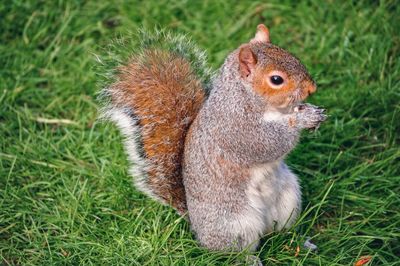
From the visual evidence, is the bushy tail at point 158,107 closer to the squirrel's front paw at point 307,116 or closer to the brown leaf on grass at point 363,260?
the squirrel's front paw at point 307,116

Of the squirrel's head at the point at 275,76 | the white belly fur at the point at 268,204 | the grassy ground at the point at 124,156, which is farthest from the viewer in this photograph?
the grassy ground at the point at 124,156

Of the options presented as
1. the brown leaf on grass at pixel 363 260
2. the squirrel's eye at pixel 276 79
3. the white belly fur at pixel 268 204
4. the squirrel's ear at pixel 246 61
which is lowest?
the brown leaf on grass at pixel 363 260

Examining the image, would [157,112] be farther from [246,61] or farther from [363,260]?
[363,260]

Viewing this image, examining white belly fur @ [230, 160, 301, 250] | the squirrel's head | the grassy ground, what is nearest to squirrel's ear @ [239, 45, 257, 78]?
the squirrel's head

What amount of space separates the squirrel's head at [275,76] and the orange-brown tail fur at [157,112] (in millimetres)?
263

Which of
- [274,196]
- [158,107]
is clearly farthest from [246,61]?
[274,196]

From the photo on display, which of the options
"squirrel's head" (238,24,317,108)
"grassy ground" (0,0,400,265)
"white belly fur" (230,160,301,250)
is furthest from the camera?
"grassy ground" (0,0,400,265)

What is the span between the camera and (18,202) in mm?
2365

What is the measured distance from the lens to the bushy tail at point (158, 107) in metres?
2.09

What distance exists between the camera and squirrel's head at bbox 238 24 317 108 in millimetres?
1899

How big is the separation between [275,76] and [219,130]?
0.24 meters

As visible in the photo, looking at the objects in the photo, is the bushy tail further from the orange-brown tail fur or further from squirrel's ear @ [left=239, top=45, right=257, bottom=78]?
squirrel's ear @ [left=239, top=45, right=257, bottom=78]

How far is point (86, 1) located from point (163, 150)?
4.65ft

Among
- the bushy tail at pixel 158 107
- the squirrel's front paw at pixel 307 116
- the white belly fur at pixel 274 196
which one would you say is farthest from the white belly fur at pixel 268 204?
the bushy tail at pixel 158 107
